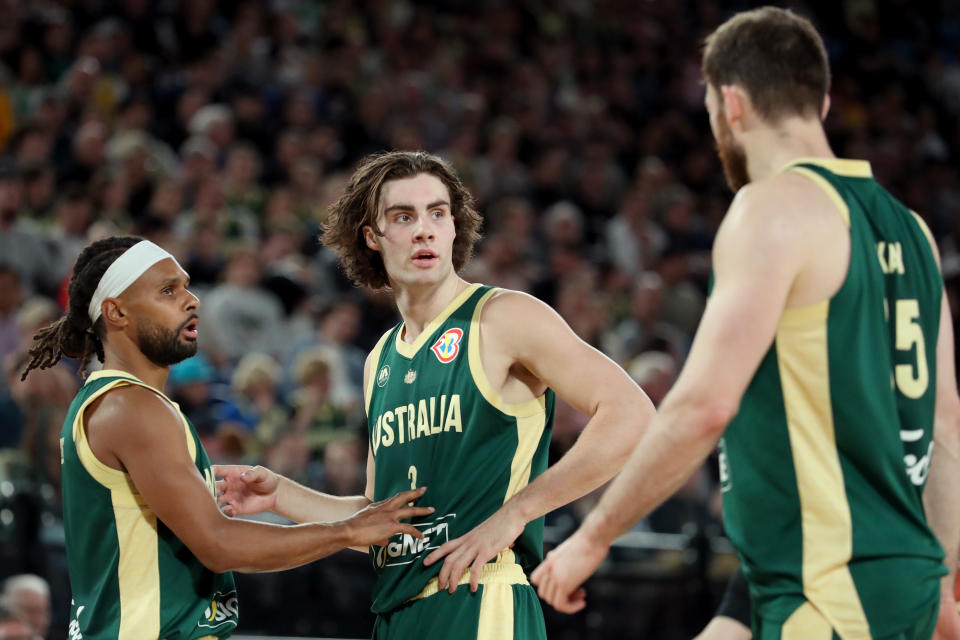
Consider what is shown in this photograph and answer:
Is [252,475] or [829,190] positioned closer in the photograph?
[829,190]

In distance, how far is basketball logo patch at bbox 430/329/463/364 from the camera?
12.9 feet

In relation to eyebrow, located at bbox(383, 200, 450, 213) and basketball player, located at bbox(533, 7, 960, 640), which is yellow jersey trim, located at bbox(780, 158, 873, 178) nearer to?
basketball player, located at bbox(533, 7, 960, 640)

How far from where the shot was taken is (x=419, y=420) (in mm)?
3893

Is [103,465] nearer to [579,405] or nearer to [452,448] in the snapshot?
[452,448]

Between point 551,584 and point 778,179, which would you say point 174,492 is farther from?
point 778,179

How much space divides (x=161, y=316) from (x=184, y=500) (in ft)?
2.09

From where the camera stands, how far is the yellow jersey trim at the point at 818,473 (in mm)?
2748

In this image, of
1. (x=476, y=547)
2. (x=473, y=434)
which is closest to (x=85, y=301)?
(x=473, y=434)

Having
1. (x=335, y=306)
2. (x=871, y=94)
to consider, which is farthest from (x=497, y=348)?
(x=871, y=94)

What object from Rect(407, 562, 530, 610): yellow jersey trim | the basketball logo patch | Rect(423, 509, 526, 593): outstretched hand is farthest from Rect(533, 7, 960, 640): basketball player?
the basketball logo patch

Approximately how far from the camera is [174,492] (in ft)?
11.6

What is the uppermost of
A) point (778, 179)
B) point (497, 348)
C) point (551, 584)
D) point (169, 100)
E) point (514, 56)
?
point (514, 56)

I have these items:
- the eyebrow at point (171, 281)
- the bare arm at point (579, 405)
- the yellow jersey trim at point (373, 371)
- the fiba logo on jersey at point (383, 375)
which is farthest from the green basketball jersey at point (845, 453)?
the eyebrow at point (171, 281)

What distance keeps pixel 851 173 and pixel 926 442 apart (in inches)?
26.1
